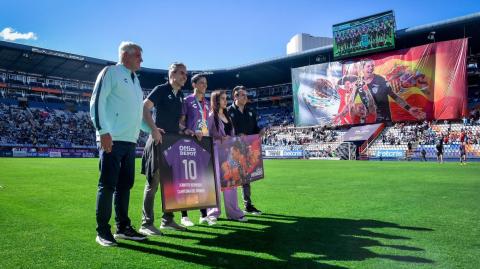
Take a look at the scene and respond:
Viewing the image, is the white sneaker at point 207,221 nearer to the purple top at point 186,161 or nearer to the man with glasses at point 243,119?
the purple top at point 186,161

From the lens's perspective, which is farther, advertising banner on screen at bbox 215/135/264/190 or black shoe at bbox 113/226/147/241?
advertising banner on screen at bbox 215/135/264/190

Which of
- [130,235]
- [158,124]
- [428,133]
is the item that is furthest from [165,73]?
[130,235]

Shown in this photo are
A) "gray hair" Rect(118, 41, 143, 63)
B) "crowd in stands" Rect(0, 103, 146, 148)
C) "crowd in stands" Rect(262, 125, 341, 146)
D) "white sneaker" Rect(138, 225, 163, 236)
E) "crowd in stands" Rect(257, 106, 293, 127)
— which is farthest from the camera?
"crowd in stands" Rect(257, 106, 293, 127)

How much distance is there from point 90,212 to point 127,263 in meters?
2.99

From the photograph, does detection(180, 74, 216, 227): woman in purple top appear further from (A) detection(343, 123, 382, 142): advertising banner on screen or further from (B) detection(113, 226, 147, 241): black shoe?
(A) detection(343, 123, 382, 142): advertising banner on screen

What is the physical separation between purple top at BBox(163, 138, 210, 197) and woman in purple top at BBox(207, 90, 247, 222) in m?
0.73

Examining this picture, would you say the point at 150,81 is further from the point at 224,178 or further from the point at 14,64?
the point at 224,178

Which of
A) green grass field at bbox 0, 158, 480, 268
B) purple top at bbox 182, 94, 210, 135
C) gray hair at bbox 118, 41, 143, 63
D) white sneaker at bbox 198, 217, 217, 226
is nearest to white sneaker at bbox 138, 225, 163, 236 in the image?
green grass field at bbox 0, 158, 480, 268

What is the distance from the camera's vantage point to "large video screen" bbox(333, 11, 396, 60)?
122 ft

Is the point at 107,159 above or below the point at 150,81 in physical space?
below

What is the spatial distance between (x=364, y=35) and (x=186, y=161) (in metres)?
37.9

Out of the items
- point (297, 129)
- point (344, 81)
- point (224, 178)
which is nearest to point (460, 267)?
point (224, 178)

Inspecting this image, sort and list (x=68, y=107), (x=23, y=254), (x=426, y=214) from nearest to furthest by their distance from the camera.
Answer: (x=23, y=254) < (x=426, y=214) < (x=68, y=107)

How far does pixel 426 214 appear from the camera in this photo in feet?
18.2
